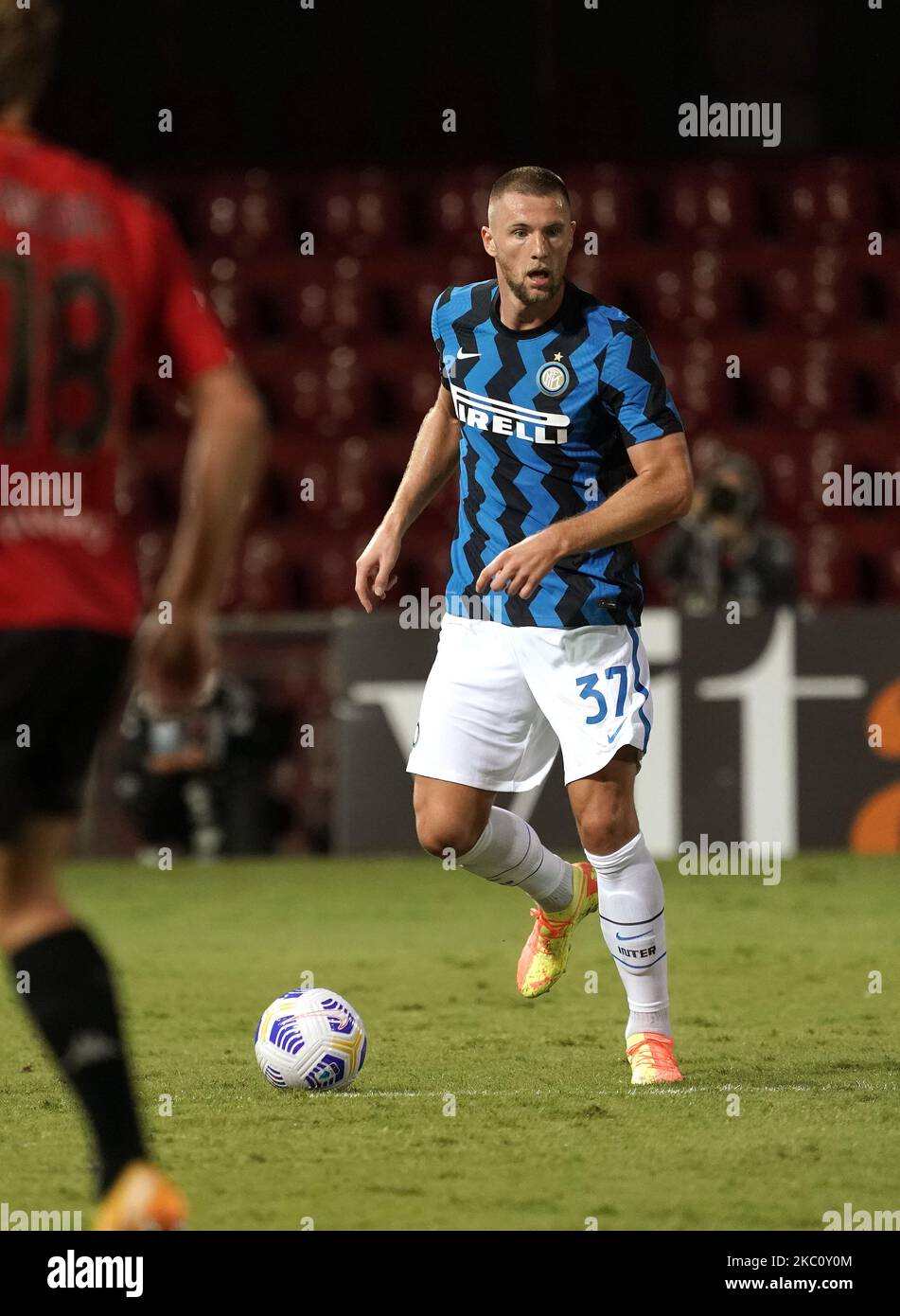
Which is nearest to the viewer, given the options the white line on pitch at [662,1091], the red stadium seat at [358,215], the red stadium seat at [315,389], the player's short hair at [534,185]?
the white line on pitch at [662,1091]

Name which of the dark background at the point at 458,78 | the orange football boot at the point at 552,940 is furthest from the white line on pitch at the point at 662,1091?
the dark background at the point at 458,78

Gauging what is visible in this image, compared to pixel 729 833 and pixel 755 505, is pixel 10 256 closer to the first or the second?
pixel 729 833

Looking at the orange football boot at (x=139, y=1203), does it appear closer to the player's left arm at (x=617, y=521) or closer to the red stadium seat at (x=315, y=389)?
the player's left arm at (x=617, y=521)

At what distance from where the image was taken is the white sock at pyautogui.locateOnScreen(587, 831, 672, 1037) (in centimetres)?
493

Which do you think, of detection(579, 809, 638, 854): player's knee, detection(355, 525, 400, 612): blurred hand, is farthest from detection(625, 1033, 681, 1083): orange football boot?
detection(355, 525, 400, 612): blurred hand

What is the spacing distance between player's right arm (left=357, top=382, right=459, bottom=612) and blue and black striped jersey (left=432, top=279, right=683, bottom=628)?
195 mm

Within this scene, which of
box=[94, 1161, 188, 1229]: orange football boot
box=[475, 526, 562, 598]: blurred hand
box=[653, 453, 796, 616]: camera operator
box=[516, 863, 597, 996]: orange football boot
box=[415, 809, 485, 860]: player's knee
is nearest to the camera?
box=[94, 1161, 188, 1229]: orange football boot

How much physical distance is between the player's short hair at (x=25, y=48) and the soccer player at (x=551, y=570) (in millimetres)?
1956

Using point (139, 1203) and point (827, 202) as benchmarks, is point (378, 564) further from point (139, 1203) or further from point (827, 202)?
point (827, 202)

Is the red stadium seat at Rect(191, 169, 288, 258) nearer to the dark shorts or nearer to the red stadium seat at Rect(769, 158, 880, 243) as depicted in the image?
the red stadium seat at Rect(769, 158, 880, 243)

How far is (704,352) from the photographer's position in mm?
13477

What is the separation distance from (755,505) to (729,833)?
1.87 metres

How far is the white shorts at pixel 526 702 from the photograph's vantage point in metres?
4.89

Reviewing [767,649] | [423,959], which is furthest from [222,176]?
[423,959]
